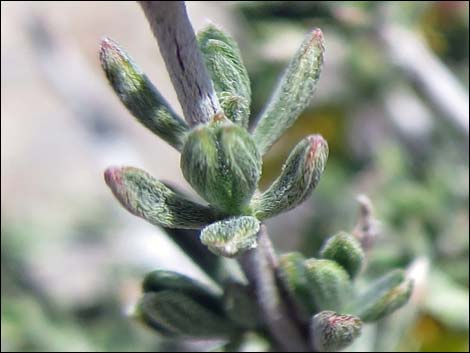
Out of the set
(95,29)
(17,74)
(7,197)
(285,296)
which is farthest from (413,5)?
(95,29)

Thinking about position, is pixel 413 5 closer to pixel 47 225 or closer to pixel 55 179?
pixel 47 225

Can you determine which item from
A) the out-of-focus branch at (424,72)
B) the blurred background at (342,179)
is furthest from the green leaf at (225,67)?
the out-of-focus branch at (424,72)

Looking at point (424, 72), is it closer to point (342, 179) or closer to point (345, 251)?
point (342, 179)

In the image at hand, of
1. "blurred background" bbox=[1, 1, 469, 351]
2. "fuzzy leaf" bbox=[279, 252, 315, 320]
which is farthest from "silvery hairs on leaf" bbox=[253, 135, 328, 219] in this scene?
"blurred background" bbox=[1, 1, 469, 351]

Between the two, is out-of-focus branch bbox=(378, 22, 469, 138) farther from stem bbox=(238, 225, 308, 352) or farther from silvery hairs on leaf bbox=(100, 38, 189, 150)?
silvery hairs on leaf bbox=(100, 38, 189, 150)

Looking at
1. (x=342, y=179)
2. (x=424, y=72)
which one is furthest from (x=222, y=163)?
(x=342, y=179)

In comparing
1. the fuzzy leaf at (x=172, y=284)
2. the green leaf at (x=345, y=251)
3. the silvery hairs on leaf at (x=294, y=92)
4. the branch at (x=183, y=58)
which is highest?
the silvery hairs on leaf at (x=294, y=92)

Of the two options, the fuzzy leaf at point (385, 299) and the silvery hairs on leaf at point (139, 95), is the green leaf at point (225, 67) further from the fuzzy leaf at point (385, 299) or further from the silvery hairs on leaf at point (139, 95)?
the fuzzy leaf at point (385, 299)
